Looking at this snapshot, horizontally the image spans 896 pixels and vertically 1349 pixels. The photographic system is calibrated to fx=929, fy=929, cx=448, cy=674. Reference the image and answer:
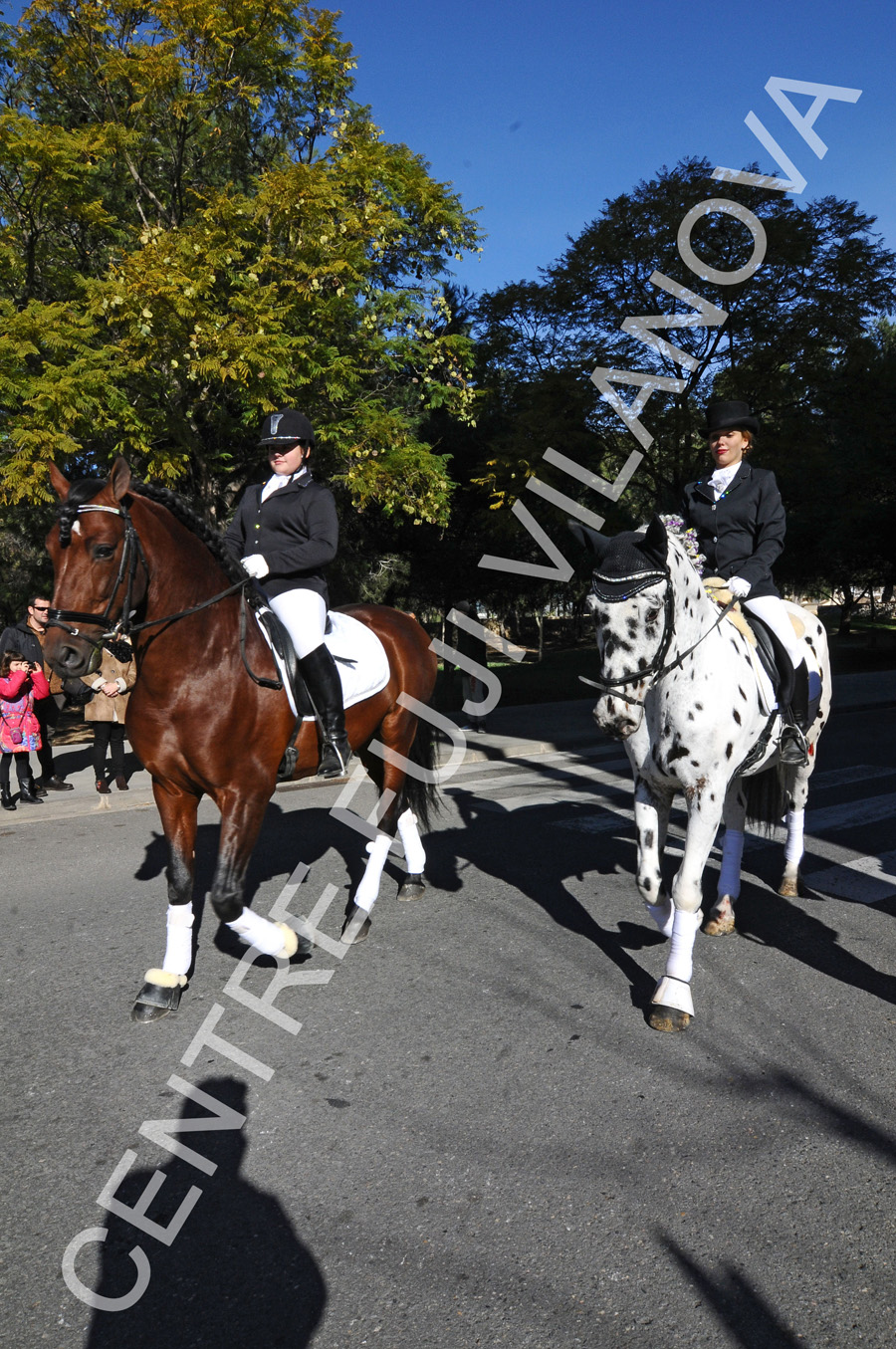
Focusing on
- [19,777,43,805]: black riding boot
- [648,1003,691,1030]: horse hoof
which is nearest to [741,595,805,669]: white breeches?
[648,1003,691,1030]: horse hoof

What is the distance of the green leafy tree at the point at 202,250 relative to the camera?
10.2m

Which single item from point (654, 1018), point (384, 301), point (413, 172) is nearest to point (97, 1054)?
point (654, 1018)

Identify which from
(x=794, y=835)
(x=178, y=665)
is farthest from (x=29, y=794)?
(x=794, y=835)

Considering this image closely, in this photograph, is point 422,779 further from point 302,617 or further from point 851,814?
point 851,814

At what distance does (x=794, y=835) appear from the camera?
632 cm

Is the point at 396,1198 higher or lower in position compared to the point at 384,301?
lower

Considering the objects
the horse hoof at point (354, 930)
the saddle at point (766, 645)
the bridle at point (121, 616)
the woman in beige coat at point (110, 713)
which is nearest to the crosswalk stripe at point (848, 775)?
the saddle at point (766, 645)

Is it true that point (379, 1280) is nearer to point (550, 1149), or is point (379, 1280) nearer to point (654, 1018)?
point (550, 1149)

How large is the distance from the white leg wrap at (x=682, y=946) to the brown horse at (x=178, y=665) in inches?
72.4

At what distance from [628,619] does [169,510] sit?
2262 millimetres

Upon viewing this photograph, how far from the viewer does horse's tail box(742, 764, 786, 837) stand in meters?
6.00

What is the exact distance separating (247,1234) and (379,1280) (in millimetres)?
474

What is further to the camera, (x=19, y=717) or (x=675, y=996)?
(x=19, y=717)

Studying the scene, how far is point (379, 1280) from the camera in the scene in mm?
2666
